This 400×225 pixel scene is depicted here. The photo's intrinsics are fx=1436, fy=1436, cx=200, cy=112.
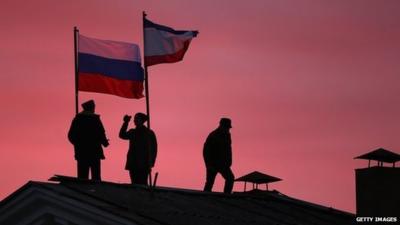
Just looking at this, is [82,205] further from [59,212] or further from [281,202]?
[281,202]

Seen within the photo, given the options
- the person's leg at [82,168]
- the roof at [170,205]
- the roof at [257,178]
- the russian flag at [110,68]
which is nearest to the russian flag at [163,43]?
the russian flag at [110,68]

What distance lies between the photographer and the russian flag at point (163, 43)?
3012 centimetres

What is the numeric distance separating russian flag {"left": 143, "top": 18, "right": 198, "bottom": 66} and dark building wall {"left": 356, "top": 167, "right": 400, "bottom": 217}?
4578 millimetres

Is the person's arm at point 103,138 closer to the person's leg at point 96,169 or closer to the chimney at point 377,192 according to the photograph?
the person's leg at point 96,169

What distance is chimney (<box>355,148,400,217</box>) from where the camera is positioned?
96.8 ft

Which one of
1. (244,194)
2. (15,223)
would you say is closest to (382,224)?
(244,194)

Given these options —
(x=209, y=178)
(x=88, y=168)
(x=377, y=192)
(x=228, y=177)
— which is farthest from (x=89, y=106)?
(x=377, y=192)

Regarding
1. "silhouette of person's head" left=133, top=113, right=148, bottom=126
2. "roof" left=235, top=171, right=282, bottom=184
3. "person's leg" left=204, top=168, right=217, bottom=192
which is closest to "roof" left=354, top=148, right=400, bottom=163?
"person's leg" left=204, top=168, right=217, bottom=192

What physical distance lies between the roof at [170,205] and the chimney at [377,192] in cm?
191

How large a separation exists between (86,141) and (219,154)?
13.9 feet

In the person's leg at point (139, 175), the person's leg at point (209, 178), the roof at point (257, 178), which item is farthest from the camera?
the roof at point (257, 178)

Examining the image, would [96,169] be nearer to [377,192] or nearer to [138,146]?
[138,146]

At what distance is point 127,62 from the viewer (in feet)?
104

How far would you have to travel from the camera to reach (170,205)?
94.2 ft
